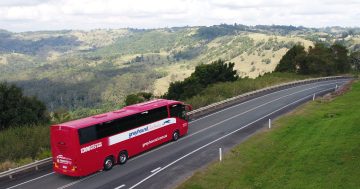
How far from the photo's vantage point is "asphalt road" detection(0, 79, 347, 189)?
22469mm

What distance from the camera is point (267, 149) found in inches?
1036

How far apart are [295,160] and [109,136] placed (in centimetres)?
1166

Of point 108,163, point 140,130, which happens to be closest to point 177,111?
point 140,130

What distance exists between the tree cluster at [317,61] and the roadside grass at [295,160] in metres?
66.1

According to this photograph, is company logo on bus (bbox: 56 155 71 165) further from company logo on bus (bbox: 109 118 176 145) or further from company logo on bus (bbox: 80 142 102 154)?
company logo on bus (bbox: 109 118 176 145)

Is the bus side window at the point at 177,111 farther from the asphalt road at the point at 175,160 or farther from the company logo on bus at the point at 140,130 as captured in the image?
the asphalt road at the point at 175,160

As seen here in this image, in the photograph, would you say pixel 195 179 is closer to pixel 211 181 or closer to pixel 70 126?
pixel 211 181

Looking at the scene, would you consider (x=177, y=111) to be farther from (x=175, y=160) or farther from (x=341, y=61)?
(x=341, y=61)

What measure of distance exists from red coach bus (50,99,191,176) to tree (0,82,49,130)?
18864mm

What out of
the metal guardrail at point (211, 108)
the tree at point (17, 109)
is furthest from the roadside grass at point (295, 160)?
the tree at point (17, 109)

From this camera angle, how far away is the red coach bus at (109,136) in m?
22.9

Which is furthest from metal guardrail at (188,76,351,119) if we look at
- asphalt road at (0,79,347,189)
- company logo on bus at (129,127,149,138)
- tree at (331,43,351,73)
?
tree at (331,43,351,73)

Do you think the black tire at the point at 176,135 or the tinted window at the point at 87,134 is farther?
the black tire at the point at 176,135

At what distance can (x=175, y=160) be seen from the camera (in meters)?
→ 26.2
